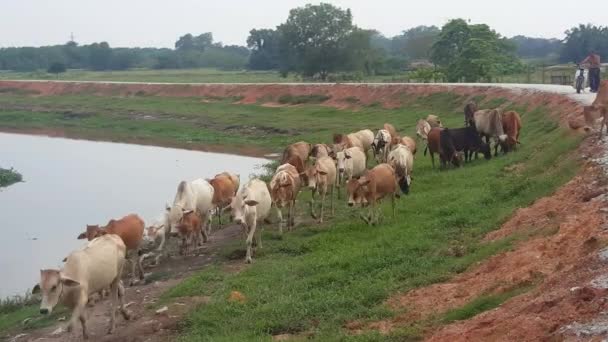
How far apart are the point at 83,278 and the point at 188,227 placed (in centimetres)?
477

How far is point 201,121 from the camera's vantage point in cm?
5144

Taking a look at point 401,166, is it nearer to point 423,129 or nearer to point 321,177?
point 321,177

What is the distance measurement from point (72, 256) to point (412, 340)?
4711mm

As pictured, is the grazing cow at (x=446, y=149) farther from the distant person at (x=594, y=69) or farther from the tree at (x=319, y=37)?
the tree at (x=319, y=37)

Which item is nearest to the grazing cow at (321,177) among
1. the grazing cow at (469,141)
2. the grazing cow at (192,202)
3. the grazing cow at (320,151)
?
the grazing cow at (320,151)

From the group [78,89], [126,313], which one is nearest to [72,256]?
[126,313]

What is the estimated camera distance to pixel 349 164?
19.9 meters

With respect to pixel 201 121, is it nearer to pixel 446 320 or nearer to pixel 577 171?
pixel 577 171

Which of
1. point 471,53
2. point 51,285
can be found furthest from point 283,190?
point 471,53

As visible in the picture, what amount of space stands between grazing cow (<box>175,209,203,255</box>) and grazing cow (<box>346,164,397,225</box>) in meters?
3.13

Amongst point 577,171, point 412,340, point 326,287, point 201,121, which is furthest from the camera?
point 201,121

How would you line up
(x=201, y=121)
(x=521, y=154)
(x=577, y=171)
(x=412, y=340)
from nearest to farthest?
1. (x=412, y=340)
2. (x=577, y=171)
3. (x=521, y=154)
4. (x=201, y=121)

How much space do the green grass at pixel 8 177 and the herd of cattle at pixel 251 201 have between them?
14714 mm

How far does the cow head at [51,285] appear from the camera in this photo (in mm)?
9703
